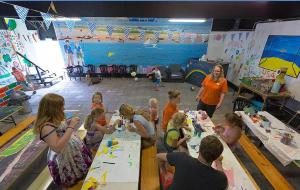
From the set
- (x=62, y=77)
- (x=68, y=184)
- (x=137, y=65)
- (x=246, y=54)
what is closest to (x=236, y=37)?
(x=246, y=54)

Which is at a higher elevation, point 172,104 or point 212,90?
point 212,90

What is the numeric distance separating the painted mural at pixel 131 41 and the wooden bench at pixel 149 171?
21.0 feet

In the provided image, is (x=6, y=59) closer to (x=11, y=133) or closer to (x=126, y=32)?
(x=11, y=133)

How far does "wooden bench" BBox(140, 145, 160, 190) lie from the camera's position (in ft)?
7.04

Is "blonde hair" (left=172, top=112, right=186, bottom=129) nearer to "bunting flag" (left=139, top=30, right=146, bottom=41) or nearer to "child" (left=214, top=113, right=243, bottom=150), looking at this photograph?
"child" (left=214, top=113, right=243, bottom=150)

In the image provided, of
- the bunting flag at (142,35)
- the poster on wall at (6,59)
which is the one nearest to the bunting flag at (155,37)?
the bunting flag at (142,35)

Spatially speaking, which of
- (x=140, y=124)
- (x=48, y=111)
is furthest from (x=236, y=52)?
(x=48, y=111)

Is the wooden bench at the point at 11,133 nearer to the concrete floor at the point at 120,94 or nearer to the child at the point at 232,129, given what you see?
the concrete floor at the point at 120,94

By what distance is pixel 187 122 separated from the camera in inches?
119

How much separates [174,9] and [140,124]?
11.1 feet

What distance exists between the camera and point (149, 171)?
2.37 metres

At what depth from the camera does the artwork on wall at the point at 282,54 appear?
13.3ft

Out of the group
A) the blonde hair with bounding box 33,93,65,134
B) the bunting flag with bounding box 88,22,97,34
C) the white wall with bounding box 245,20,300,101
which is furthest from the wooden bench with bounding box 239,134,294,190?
the bunting flag with bounding box 88,22,97,34

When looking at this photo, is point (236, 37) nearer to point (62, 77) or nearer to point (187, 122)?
point (187, 122)
